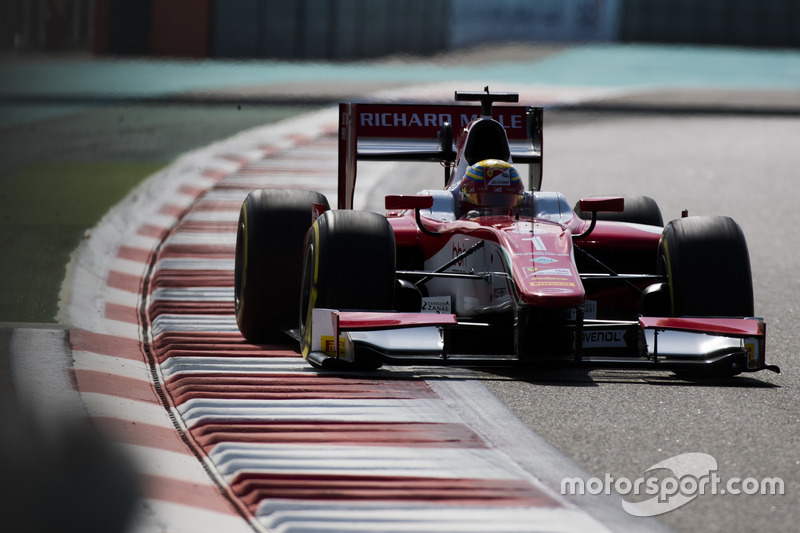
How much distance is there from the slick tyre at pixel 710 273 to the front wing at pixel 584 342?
0.20 metres

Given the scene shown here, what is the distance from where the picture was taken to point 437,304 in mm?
7914

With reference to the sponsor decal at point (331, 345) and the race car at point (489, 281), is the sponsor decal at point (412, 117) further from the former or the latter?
the sponsor decal at point (331, 345)

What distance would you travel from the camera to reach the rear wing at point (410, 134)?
9.38m

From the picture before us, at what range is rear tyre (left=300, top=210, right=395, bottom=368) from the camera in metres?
7.25

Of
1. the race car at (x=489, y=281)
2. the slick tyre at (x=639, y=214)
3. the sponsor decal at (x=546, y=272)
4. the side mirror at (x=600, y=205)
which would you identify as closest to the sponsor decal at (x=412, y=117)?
the race car at (x=489, y=281)

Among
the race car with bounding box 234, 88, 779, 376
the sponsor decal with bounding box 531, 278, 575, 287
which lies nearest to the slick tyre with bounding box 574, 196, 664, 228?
the race car with bounding box 234, 88, 779, 376

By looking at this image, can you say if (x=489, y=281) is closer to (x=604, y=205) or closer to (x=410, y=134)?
(x=604, y=205)

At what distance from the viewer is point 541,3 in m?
33.8

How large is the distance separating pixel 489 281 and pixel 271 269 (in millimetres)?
1456

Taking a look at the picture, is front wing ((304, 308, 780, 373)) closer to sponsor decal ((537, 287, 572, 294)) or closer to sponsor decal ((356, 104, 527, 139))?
sponsor decal ((537, 287, 572, 294))

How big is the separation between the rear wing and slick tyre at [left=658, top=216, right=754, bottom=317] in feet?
6.77

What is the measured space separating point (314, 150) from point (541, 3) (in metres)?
17.1

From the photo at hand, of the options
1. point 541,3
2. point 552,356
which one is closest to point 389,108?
point 552,356

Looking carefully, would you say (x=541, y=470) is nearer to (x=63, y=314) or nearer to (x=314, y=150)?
(x=63, y=314)
